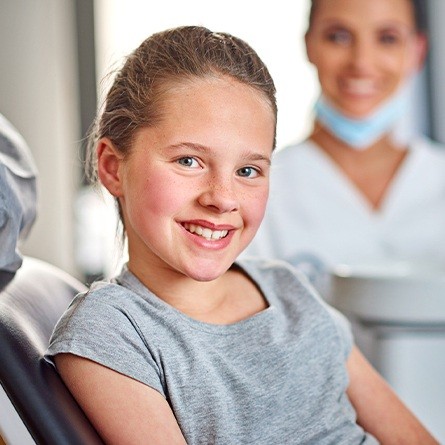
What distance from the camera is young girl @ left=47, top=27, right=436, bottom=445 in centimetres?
100

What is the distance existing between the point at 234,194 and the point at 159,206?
9 centimetres

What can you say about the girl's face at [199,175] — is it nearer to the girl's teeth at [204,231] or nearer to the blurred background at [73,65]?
the girl's teeth at [204,231]

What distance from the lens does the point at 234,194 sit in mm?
1076

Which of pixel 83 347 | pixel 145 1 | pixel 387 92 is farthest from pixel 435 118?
pixel 83 347

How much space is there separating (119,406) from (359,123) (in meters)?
1.71

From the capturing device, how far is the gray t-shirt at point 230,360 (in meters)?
1.02

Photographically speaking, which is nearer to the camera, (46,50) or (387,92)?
(387,92)

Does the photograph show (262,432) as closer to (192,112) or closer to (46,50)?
(192,112)

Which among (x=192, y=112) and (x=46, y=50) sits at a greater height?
A: (x=192, y=112)

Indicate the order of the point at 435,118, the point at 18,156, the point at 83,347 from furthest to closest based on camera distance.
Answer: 1. the point at 435,118
2. the point at 18,156
3. the point at 83,347

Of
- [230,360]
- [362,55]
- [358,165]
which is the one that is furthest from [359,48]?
[230,360]

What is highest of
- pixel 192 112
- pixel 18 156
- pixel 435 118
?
pixel 192 112

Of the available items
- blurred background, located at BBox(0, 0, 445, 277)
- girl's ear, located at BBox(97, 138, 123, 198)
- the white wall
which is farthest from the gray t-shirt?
the white wall

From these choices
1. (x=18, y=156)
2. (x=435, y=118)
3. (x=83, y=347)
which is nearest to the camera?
(x=83, y=347)
